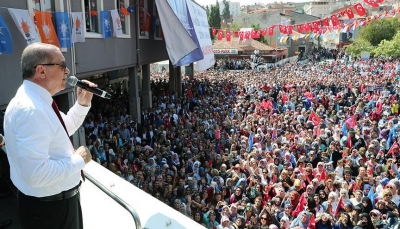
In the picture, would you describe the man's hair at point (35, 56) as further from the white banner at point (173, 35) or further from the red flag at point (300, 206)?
the white banner at point (173, 35)

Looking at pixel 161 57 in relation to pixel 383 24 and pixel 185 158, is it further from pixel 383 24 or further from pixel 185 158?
pixel 383 24

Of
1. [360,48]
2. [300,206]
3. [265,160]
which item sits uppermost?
[360,48]

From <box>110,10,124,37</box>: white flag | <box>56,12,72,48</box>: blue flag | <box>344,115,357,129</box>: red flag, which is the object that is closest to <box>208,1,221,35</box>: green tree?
<box>344,115,357,129</box>: red flag

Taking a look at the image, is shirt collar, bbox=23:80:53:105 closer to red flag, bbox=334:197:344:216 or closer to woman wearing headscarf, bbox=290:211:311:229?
woman wearing headscarf, bbox=290:211:311:229

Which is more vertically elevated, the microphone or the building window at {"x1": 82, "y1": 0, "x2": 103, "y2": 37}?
the building window at {"x1": 82, "y1": 0, "x2": 103, "y2": 37}

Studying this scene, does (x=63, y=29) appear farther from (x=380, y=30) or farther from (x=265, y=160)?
(x=380, y=30)

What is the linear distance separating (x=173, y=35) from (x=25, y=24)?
20.8 feet

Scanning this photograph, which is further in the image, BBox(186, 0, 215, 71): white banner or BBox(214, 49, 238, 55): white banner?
BBox(214, 49, 238, 55): white banner

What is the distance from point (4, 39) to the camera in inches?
239

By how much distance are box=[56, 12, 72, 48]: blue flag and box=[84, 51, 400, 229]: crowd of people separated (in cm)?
238

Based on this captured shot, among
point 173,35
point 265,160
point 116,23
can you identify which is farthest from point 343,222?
point 173,35

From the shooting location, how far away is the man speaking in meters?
1.76

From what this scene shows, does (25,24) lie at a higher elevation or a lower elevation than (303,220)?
higher

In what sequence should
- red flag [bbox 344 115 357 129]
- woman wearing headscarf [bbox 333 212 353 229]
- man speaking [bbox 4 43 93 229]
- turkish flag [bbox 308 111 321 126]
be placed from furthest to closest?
turkish flag [bbox 308 111 321 126] < red flag [bbox 344 115 357 129] < woman wearing headscarf [bbox 333 212 353 229] < man speaking [bbox 4 43 93 229]
